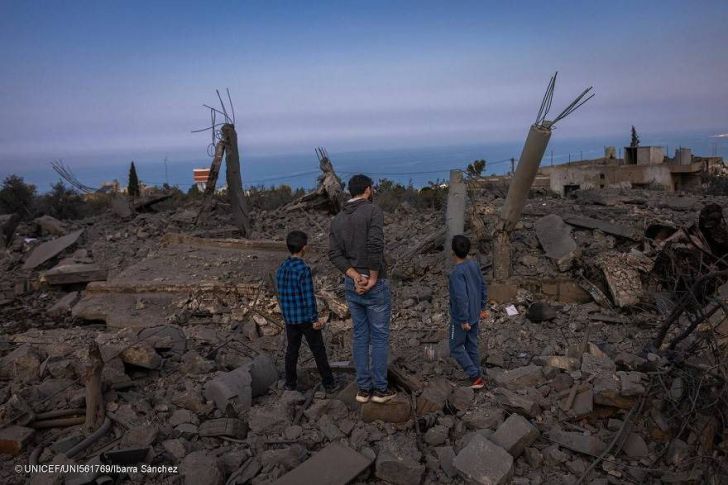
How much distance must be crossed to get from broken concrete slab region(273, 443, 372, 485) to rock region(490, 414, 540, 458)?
929 mm

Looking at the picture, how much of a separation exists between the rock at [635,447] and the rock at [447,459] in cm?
124

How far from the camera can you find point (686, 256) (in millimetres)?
7133

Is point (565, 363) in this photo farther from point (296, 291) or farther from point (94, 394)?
point (94, 394)

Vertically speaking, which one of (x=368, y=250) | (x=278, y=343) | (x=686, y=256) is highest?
(x=368, y=250)

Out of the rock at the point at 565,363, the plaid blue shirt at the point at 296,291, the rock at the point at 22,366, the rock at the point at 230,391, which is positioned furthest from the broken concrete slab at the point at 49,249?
the rock at the point at 565,363

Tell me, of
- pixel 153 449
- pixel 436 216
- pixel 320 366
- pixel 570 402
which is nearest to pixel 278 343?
pixel 320 366

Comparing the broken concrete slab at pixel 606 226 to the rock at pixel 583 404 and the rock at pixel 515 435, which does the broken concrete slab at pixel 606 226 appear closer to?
the rock at pixel 583 404

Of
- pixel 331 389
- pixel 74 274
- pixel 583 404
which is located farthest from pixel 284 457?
pixel 74 274

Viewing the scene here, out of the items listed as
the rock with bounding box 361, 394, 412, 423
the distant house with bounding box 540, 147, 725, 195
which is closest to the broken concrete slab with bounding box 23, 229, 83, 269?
the rock with bounding box 361, 394, 412, 423

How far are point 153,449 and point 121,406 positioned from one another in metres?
0.73

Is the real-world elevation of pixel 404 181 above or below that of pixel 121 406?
above

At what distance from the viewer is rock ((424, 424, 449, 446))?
3.95m

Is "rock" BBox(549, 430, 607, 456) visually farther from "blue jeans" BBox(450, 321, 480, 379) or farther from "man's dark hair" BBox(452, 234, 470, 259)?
"man's dark hair" BBox(452, 234, 470, 259)

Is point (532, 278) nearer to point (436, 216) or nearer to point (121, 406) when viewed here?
point (436, 216)
